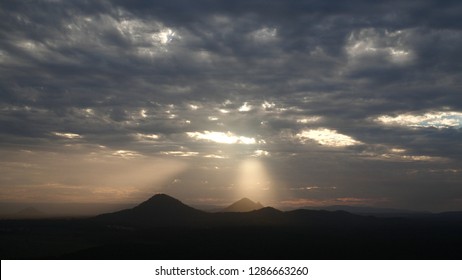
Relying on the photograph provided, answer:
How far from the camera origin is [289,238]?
179 m

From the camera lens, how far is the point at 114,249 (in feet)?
447

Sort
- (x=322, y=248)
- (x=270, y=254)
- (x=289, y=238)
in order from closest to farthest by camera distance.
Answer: (x=270, y=254) < (x=322, y=248) < (x=289, y=238)

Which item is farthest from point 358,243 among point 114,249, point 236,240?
point 114,249

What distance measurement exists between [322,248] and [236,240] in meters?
34.3

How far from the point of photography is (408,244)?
16512 centimetres
